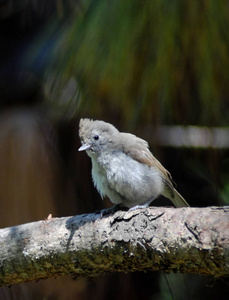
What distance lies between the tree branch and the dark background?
880 mm

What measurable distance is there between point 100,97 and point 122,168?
0.47m

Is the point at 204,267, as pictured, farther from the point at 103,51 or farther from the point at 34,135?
the point at 34,135

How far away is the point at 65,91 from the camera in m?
3.53

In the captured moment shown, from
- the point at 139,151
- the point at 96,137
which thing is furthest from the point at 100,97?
the point at 139,151

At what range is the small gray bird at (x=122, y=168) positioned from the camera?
3375 millimetres

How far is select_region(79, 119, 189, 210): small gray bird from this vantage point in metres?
3.38

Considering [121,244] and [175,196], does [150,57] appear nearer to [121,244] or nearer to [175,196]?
[175,196]

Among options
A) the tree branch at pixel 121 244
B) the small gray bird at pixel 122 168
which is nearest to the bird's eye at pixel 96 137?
the small gray bird at pixel 122 168

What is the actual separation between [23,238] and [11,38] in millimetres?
2446

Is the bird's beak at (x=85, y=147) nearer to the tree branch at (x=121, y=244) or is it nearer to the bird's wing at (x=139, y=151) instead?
the bird's wing at (x=139, y=151)

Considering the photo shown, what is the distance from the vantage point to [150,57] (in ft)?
10.3

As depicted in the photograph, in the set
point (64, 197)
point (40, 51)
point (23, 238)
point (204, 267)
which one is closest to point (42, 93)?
point (40, 51)

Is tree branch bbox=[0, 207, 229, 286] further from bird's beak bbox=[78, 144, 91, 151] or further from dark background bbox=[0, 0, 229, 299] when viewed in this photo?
dark background bbox=[0, 0, 229, 299]

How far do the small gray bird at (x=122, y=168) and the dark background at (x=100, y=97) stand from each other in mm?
136
